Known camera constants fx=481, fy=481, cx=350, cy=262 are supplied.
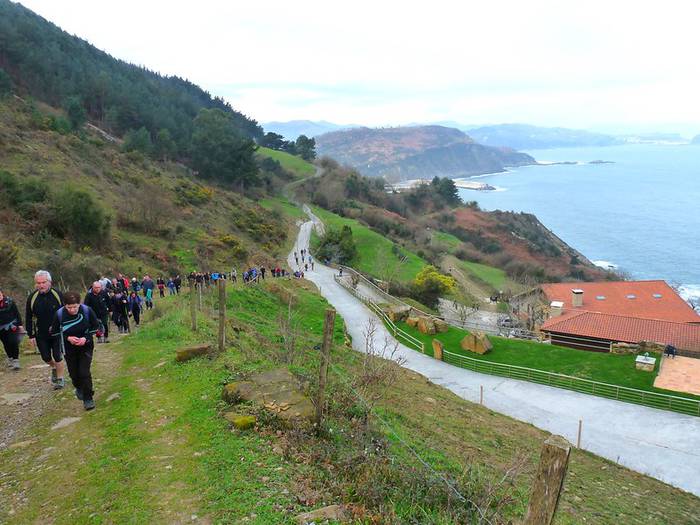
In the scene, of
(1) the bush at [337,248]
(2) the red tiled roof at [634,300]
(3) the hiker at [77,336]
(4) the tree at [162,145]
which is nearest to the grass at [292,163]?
(4) the tree at [162,145]

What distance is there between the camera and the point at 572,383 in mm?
19406

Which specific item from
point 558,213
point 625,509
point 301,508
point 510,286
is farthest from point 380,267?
point 558,213

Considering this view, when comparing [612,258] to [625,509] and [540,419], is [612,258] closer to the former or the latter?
[540,419]

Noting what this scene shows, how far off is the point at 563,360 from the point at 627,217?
11602cm

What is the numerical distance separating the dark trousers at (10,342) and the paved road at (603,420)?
48.0 ft

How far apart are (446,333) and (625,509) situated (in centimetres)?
1605

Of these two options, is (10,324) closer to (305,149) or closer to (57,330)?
(57,330)

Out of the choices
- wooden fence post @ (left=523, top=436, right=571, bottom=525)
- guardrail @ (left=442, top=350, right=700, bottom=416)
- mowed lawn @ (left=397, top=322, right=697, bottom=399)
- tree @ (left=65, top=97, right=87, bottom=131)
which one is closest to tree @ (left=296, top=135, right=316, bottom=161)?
tree @ (left=65, top=97, right=87, bottom=131)

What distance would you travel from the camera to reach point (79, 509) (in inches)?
203

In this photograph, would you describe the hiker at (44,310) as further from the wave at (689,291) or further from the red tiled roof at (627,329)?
the wave at (689,291)

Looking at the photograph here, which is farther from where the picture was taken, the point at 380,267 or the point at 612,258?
the point at 612,258

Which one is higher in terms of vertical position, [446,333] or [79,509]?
[79,509]

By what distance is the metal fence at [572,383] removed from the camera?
1742 cm

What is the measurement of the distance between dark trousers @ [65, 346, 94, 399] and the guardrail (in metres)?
17.2
